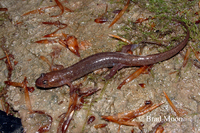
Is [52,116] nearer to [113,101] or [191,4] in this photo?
[113,101]

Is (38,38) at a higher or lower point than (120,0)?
lower

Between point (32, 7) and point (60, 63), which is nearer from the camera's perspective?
point (60, 63)

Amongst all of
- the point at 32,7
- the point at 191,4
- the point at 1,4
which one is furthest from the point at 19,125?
the point at 191,4

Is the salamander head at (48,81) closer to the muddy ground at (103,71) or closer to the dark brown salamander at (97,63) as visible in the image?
the dark brown salamander at (97,63)

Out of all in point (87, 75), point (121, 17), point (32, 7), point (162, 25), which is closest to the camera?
point (87, 75)

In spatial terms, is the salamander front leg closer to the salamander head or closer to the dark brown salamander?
the dark brown salamander

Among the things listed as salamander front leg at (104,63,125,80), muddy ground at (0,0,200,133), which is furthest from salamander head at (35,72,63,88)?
salamander front leg at (104,63,125,80)
